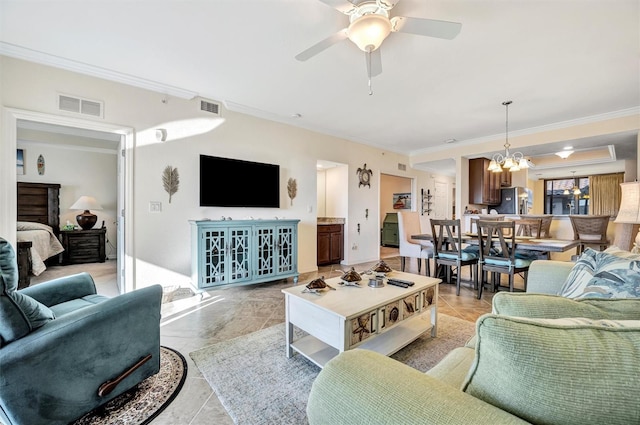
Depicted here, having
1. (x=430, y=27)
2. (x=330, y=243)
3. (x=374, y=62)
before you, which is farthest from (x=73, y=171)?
(x=430, y=27)

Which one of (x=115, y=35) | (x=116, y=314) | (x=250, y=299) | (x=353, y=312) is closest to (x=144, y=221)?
(x=250, y=299)

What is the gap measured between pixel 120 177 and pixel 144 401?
279cm

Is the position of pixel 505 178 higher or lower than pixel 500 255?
higher

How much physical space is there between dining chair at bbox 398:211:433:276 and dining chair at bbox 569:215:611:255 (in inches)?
80.4

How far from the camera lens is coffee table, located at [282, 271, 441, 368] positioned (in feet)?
Result: 5.38

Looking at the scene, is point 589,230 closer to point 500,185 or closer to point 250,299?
point 500,185

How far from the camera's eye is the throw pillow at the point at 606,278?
3.21 feet

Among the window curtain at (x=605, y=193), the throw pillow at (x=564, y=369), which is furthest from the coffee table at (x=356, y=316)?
the window curtain at (x=605, y=193)

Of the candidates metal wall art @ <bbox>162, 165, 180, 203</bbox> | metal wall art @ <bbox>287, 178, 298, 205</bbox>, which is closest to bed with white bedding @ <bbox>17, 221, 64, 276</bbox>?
metal wall art @ <bbox>162, 165, 180, 203</bbox>

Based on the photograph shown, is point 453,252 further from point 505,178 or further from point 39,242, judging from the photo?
point 39,242

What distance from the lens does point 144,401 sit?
1530 millimetres

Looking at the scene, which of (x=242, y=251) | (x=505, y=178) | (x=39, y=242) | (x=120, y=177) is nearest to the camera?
(x=120, y=177)

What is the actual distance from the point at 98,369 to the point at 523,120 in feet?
18.9

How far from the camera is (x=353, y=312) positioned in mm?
1609
